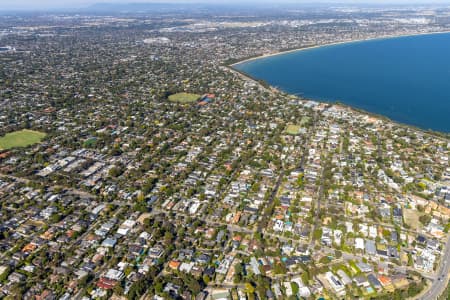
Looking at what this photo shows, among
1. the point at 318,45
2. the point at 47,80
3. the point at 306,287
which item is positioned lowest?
the point at 306,287

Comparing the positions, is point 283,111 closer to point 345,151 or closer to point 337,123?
point 337,123

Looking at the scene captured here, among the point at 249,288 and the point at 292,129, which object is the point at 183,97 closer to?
the point at 292,129

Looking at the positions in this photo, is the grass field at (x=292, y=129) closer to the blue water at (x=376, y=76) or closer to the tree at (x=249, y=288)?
the blue water at (x=376, y=76)

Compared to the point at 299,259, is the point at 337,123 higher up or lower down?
higher up

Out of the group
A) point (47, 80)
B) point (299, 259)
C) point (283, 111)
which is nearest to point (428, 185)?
point (299, 259)

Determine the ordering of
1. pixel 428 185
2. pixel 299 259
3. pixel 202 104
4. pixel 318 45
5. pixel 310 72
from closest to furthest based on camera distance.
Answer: pixel 299 259 → pixel 428 185 → pixel 202 104 → pixel 310 72 → pixel 318 45

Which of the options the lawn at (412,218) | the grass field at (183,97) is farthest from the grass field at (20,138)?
the lawn at (412,218)
